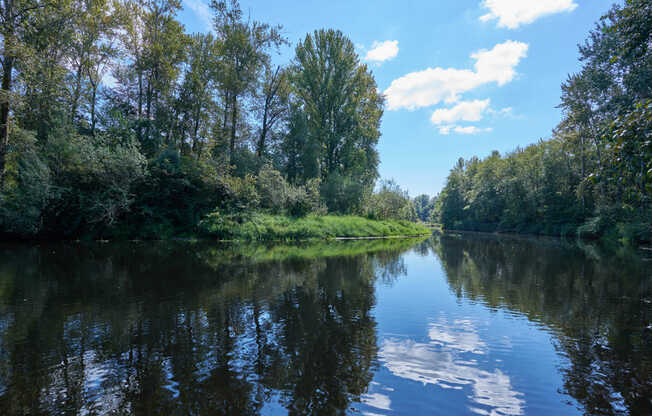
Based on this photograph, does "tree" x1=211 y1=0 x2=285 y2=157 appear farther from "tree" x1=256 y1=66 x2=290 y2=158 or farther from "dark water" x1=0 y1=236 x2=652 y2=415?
"dark water" x1=0 y1=236 x2=652 y2=415

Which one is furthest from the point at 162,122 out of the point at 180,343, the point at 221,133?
the point at 180,343

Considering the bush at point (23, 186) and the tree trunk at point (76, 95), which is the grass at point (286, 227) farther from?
the tree trunk at point (76, 95)

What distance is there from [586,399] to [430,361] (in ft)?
5.72

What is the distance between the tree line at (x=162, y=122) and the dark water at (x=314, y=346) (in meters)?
11.7

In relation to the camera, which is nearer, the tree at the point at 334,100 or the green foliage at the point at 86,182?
the green foliage at the point at 86,182

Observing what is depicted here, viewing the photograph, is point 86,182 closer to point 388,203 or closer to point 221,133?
point 221,133

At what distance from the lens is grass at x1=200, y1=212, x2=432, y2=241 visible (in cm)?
2302

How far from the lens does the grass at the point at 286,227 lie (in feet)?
75.5

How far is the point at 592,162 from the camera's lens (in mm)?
35125

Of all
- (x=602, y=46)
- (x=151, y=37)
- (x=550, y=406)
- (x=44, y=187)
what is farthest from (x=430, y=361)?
(x=602, y=46)

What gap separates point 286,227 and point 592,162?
33.4 m

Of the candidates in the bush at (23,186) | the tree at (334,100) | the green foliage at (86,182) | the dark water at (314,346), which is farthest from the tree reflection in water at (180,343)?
the tree at (334,100)

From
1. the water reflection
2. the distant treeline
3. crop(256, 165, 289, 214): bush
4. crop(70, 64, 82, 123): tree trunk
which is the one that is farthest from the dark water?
crop(70, 64, 82, 123): tree trunk

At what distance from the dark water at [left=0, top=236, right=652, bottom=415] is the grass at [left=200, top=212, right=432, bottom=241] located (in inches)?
503
